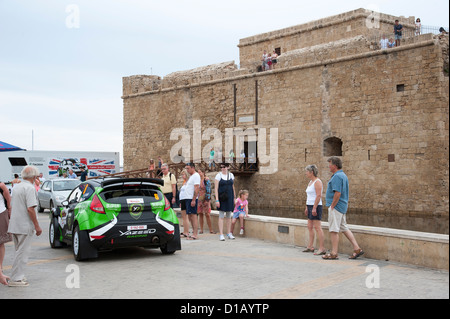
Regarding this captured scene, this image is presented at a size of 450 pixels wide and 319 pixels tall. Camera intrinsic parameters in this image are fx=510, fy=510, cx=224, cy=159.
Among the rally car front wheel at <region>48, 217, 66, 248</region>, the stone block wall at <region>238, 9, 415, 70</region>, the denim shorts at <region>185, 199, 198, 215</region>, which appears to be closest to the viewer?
the rally car front wheel at <region>48, 217, 66, 248</region>

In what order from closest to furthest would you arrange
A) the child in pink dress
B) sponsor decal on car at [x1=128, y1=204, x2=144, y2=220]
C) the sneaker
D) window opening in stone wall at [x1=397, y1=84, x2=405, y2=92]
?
the sneaker → sponsor decal on car at [x1=128, y1=204, x2=144, y2=220] → the child in pink dress → window opening in stone wall at [x1=397, y1=84, x2=405, y2=92]

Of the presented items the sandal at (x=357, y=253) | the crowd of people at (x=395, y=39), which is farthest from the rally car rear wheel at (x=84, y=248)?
the crowd of people at (x=395, y=39)

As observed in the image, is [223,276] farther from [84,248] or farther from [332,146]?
[332,146]

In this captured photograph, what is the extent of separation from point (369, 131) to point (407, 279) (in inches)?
553

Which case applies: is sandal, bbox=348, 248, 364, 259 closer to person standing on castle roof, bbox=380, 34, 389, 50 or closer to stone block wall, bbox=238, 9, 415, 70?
person standing on castle roof, bbox=380, 34, 389, 50

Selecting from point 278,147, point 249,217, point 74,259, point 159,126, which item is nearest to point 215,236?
point 249,217

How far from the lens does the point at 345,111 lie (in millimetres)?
20469

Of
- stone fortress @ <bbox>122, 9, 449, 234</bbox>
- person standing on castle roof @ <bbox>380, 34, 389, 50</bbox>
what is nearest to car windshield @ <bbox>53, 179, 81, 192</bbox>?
stone fortress @ <bbox>122, 9, 449, 234</bbox>

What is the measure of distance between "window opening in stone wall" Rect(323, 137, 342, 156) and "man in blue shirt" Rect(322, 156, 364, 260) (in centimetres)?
1366

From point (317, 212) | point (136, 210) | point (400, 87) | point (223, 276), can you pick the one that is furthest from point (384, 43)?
point (223, 276)

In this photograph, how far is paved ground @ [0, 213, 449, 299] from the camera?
5.57 m

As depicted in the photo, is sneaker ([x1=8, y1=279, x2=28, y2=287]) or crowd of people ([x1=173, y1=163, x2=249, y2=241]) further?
crowd of people ([x1=173, y1=163, x2=249, y2=241])

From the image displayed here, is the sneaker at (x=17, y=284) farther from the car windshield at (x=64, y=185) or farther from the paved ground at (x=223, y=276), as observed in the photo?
the car windshield at (x=64, y=185)

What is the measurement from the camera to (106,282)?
20.4ft
